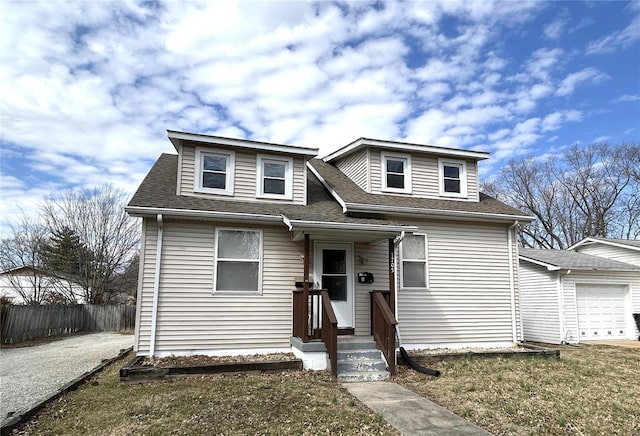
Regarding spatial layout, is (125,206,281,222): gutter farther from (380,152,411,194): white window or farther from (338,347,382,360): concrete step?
(380,152,411,194): white window

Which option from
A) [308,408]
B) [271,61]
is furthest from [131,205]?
[308,408]

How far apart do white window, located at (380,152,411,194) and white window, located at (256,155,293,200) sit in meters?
2.63

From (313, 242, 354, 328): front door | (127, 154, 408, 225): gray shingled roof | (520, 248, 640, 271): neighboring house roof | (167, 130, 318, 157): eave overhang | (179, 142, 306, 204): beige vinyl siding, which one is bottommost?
(313, 242, 354, 328): front door

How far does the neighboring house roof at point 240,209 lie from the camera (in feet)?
27.6

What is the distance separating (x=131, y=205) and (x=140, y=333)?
2.53m

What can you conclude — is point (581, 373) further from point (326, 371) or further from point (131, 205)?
point (131, 205)

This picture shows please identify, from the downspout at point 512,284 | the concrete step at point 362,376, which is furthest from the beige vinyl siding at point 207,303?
the downspout at point 512,284

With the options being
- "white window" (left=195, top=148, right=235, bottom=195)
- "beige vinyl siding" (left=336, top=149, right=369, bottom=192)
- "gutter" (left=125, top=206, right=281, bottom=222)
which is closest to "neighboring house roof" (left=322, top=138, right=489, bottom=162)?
"beige vinyl siding" (left=336, top=149, right=369, bottom=192)

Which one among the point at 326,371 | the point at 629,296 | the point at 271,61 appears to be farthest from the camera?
the point at 629,296

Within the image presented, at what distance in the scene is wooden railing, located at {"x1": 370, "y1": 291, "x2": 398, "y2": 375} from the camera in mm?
7738

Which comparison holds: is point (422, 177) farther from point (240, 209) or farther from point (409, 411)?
point (409, 411)

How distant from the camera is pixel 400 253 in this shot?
10.2m

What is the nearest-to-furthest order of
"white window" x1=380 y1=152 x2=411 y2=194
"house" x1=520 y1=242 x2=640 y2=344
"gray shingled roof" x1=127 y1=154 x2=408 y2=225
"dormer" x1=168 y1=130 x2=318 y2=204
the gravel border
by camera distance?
the gravel border
"gray shingled roof" x1=127 y1=154 x2=408 y2=225
"dormer" x1=168 y1=130 x2=318 y2=204
"white window" x1=380 y1=152 x2=411 y2=194
"house" x1=520 y1=242 x2=640 y2=344

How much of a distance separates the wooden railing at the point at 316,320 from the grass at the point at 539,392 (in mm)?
1277
